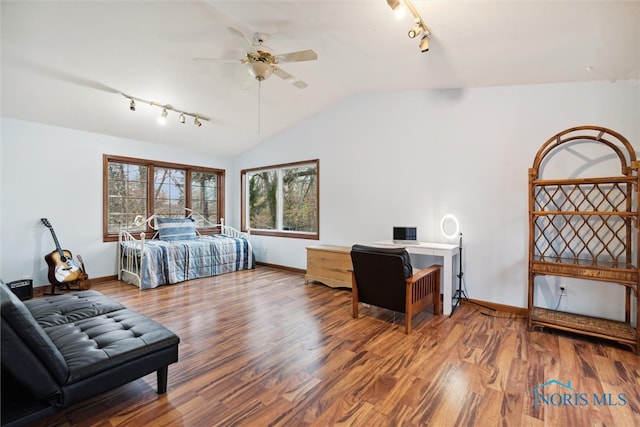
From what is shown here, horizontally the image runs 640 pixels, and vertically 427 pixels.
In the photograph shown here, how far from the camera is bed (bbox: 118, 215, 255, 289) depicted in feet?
14.5

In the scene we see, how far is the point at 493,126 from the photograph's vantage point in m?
3.50

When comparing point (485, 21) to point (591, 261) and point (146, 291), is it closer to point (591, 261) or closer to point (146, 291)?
point (591, 261)

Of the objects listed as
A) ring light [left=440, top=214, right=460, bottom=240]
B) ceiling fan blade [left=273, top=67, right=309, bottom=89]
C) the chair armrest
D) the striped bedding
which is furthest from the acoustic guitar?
ring light [left=440, top=214, right=460, bottom=240]

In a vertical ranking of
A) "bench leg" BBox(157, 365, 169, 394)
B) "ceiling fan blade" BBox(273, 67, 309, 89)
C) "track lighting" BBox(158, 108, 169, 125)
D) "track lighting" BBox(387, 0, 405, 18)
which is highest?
"track lighting" BBox(387, 0, 405, 18)

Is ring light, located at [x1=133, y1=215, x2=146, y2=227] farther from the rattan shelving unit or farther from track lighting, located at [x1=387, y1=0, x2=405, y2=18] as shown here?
the rattan shelving unit

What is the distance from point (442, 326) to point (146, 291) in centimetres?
397

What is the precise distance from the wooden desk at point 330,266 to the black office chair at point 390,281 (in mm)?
986

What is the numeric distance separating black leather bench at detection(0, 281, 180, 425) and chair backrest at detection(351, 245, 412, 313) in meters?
1.83

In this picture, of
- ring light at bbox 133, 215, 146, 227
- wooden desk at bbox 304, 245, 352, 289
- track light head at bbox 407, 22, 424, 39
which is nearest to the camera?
track light head at bbox 407, 22, 424, 39

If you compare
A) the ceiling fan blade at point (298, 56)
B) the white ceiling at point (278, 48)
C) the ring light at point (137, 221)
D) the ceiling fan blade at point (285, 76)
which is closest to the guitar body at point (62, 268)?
the ring light at point (137, 221)

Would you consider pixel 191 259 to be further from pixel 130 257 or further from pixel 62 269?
pixel 62 269

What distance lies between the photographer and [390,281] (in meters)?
2.89

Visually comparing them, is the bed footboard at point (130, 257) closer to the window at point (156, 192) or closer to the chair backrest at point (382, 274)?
the window at point (156, 192)
